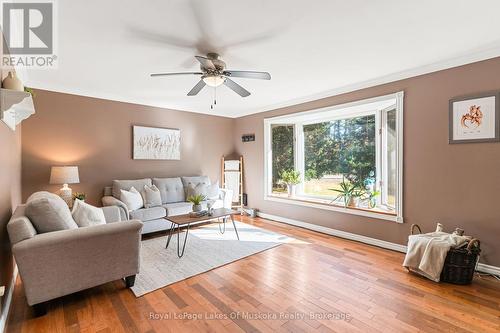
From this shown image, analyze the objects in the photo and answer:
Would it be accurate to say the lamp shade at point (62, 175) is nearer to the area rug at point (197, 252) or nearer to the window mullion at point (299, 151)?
the area rug at point (197, 252)

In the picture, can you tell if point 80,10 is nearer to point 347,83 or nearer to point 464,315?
point 347,83

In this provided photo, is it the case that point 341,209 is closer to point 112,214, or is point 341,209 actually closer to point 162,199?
point 162,199

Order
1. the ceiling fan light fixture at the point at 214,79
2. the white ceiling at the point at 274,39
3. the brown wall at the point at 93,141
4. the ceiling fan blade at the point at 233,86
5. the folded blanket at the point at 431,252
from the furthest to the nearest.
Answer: the brown wall at the point at 93,141
the ceiling fan blade at the point at 233,86
the ceiling fan light fixture at the point at 214,79
the folded blanket at the point at 431,252
the white ceiling at the point at 274,39

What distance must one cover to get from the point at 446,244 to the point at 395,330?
1.26 metres

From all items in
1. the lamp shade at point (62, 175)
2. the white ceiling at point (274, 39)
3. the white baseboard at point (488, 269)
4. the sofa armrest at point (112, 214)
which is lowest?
the white baseboard at point (488, 269)

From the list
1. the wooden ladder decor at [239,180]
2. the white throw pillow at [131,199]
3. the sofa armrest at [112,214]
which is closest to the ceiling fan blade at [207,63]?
the sofa armrest at [112,214]

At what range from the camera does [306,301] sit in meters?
2.14

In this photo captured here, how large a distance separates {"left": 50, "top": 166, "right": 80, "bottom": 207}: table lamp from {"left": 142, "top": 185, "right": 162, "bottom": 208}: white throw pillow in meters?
1.01

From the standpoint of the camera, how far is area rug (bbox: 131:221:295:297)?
101 inches

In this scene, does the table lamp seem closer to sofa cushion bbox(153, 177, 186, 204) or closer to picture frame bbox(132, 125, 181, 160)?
picture frame bbox(132, 125, 181, 160)

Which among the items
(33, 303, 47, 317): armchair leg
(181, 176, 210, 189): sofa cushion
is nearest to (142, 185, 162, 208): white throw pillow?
(181, 176, 210, 189): sofa cushion

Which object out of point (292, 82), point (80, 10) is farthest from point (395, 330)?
point (80, 10)

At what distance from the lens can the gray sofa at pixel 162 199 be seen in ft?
12.3

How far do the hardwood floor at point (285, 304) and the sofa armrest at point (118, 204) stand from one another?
118cm
